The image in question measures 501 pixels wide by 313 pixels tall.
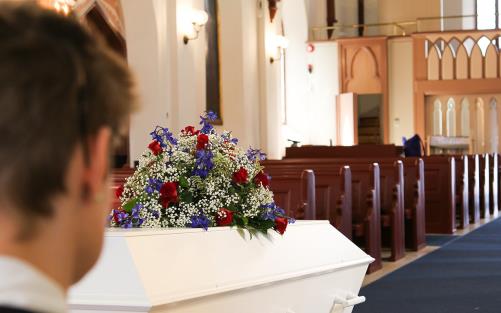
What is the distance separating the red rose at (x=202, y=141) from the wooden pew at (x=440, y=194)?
7.10 metres

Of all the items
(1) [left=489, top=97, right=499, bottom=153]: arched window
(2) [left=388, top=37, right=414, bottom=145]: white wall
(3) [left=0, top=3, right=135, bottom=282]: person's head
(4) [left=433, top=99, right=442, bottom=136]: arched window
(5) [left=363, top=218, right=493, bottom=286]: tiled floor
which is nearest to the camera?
(3) [left=0, top=3, right=135, bottom=282]: person's head

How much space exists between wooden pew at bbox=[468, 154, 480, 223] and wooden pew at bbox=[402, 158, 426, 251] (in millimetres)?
2425

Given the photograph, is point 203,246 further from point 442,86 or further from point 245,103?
point 442,86

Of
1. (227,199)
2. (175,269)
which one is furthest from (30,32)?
(227,199)

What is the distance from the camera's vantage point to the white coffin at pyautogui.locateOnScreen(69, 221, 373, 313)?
214 centimetres

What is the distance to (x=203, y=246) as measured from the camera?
2432 mm

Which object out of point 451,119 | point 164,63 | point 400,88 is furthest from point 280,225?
point 400,88

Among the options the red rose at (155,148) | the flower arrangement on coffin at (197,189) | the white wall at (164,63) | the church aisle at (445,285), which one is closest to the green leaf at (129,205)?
the flower arrangement on coffin at (197,189)

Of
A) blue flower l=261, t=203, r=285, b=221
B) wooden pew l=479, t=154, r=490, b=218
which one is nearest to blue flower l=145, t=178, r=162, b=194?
blue flower l=261, t=203, r=285, b=221

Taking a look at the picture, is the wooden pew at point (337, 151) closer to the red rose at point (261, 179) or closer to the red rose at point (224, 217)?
the red rose at point (261, 179)

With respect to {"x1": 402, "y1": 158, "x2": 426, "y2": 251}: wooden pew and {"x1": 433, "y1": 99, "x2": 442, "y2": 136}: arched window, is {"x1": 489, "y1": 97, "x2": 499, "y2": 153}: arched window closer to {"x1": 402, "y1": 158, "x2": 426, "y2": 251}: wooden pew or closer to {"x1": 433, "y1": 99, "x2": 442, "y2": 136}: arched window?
{"x1": 433, "y1": 99, "x2": 442, "y2": 136}: arched window

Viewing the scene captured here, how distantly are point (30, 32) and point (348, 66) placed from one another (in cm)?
1908

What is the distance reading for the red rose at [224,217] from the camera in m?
2.72

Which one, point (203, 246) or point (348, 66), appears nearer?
point (203, 246)
